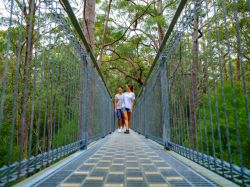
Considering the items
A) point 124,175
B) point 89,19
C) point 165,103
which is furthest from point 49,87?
point 89,19

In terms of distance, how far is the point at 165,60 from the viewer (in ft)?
13.1

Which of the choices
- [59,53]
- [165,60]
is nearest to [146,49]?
[165,60]

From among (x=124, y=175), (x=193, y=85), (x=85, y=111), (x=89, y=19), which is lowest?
(x=124, y=175)

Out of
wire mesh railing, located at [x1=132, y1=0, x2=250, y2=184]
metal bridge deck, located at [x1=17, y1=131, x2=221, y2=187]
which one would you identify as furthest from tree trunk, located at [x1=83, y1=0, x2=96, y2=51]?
metal bridge deck, located at [x1=17, y1=131, x2=221, y2=187]

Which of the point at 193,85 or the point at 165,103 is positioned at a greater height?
the point at 193,85

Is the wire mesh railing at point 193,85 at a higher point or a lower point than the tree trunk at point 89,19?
lower

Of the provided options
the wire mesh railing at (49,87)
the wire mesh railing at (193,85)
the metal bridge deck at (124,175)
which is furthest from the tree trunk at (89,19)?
the metal bridge deck at (124,175)

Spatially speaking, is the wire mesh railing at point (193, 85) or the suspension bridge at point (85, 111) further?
the wire mesh railing at point (193, 85)

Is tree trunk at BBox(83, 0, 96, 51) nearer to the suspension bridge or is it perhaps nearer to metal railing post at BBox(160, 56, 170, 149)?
the suspension bridge

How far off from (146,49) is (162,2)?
3.33 metres

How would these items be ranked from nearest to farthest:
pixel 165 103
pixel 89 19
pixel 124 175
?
pixel 124 175
pixel 165 103
pixel 89 19

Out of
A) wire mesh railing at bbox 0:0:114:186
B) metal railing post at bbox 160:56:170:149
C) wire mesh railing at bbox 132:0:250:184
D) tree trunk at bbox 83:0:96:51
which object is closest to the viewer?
wire mesh railing at bbox 0:0:114:186

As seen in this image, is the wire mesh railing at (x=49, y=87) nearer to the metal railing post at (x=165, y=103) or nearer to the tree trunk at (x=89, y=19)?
the metal railing post at (x=165, y=103)

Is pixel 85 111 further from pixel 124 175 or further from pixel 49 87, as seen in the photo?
pixel 124 175
